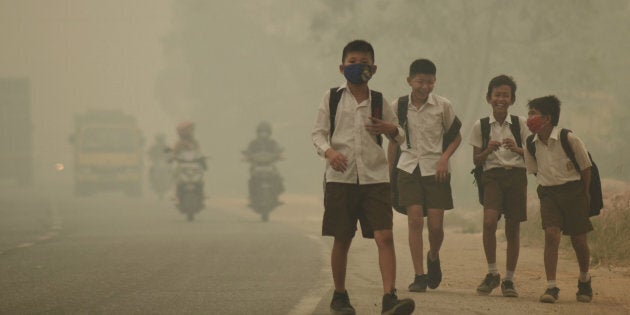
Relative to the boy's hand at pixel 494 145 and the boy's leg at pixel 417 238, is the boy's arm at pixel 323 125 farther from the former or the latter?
the boy's hand at pixel 494 145

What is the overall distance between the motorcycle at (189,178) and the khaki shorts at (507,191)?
13.2 m

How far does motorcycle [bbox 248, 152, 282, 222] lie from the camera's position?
71.3 feet

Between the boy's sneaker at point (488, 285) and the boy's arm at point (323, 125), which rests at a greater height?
the boy's arm at point (323, 125)

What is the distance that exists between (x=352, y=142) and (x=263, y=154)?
1464 cm

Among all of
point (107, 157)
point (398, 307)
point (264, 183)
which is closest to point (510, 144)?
point (398, 307)

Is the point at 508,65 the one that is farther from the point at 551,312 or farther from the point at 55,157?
the point at 55,157

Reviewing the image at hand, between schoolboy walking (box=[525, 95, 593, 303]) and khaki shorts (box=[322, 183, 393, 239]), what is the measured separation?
6.05ft

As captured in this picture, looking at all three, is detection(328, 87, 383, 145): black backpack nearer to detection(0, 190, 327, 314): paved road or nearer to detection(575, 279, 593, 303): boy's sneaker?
detection(0, 190, 327, 314): paved road

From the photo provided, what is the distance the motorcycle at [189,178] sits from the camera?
21.5m

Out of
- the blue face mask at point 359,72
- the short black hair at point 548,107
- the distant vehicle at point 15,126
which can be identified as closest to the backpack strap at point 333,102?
the blue face mask at point 359,72

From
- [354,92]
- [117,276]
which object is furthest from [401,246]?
[354,92]

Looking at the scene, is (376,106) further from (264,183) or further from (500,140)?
(264,183)

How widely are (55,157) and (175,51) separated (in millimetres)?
40038

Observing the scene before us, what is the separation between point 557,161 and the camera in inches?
326
